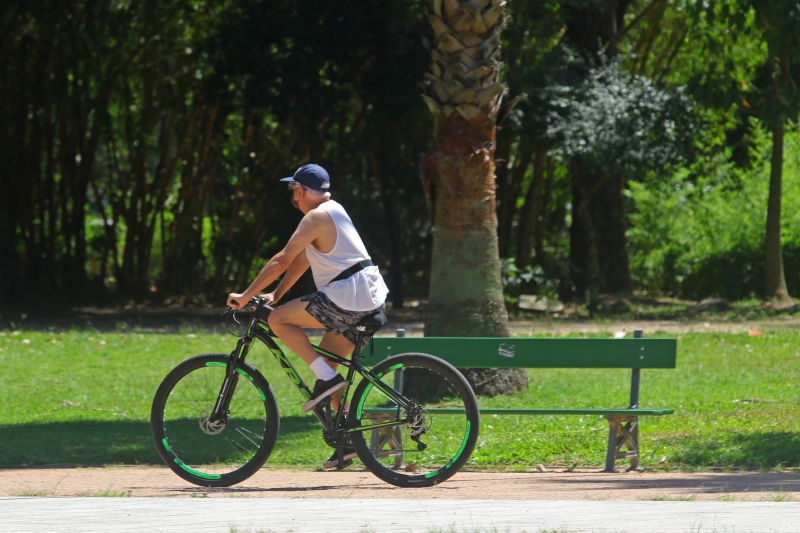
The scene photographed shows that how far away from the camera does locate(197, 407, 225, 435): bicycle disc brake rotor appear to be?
6.43m

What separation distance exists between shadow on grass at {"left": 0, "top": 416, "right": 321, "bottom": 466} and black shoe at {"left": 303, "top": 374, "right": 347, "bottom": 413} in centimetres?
203

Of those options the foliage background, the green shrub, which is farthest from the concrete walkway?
the green shrub

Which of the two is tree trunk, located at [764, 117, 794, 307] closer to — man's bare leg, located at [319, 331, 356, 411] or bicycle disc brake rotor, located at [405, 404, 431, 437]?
bicycle disc brake rotor, located at [405, 404, 431, 437]

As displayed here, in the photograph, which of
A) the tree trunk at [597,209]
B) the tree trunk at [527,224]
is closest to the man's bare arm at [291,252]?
the tree trunk at [597,209]

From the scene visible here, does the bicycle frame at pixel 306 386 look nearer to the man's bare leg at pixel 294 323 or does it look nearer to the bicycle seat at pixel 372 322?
the man's bare leg at pixel 294 323

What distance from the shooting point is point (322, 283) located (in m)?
6.16

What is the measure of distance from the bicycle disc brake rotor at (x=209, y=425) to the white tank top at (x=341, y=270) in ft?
3.51

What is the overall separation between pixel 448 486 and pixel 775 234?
44.7 feet

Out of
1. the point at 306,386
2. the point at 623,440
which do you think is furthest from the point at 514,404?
the point at 306,386

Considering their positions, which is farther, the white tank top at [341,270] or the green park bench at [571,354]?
the green park bench at [571,354]

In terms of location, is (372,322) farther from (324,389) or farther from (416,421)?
(416,421)

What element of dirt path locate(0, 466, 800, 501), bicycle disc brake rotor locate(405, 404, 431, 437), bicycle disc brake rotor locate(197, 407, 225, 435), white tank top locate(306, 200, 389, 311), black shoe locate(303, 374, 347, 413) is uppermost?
white tank top locate(306, 200, 389, 311)

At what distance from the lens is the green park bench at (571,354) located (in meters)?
7.01

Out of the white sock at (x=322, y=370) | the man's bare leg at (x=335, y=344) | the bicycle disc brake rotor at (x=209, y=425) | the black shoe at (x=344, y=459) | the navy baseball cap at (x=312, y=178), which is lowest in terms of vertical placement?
the black shoe at (x=344, y=459)
